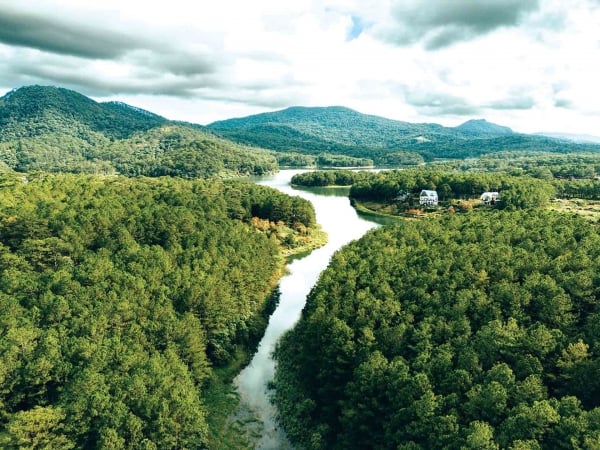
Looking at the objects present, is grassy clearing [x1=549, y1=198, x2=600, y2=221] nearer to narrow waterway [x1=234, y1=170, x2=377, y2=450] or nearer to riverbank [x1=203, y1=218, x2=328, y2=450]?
narrow waterway [x1=234, y1=170, x2=377, y2=450]

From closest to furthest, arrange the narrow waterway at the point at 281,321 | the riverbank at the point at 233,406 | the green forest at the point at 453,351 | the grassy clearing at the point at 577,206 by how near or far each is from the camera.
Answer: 1. the green forest at the point at 453,351
2. the riverbank at the point at 233,406
3. the narrow waterway at the point at 281,321
4. the grassy clearing at the point at 577,206

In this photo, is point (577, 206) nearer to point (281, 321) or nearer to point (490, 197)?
point (490, 197)

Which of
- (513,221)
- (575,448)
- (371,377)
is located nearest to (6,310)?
(371,377)

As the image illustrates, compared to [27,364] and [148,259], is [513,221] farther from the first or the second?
[27,364]

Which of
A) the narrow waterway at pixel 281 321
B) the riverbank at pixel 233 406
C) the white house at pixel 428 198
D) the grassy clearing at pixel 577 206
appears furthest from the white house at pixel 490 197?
the riverbank at pixel 233 406

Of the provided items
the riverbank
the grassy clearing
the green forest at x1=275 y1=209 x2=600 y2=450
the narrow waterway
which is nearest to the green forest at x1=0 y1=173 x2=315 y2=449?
the riverbank

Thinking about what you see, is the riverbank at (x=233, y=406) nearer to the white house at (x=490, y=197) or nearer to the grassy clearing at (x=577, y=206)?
the white house at (x=490, y=197)
